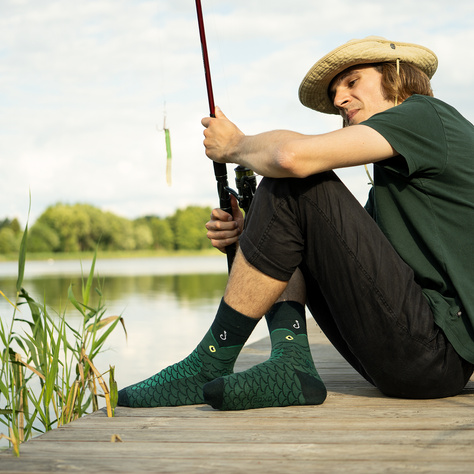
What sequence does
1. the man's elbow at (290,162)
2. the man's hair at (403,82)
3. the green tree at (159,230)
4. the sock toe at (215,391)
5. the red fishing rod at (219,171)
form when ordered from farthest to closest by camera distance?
the green tree at (159,230) < the red fishing rod at (219,171) < the man's hair at (403,82) < the sock toe at (215,391) < the man's elbow at (290,162)

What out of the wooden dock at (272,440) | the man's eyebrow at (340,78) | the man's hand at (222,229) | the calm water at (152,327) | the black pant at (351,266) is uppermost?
the man's eyebrow at (340,78)

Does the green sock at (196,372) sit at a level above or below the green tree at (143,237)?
below

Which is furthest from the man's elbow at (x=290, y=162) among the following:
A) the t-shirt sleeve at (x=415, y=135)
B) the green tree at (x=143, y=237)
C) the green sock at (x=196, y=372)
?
the green tree at (x=143, y=237)

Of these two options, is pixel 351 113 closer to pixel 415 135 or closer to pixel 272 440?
pixel 415 135

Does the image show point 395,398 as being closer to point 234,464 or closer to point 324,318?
point 324,318

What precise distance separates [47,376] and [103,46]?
5.15m

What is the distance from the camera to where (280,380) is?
1.79m

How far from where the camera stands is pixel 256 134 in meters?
1.81

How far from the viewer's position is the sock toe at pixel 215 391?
1718 millimetres

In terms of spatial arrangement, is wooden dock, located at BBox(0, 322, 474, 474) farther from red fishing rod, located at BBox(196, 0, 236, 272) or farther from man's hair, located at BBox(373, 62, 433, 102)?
man's hair, located at BBox(373, 62, 433, 102)

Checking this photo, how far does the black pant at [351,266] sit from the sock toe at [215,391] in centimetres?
32

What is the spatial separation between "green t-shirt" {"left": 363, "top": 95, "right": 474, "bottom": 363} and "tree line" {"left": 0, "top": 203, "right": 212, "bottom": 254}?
2873 centimetres

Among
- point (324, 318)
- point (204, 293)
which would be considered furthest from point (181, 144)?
point (204, 293)

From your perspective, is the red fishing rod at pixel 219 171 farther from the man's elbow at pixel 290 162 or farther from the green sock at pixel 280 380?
the man's elbow at pixel 290 162
